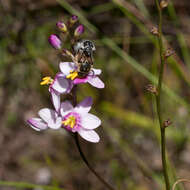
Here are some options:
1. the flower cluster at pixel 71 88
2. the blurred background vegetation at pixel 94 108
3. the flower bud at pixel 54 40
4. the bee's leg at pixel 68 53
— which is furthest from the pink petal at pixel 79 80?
the blurred background vegetation at pixel 94 108

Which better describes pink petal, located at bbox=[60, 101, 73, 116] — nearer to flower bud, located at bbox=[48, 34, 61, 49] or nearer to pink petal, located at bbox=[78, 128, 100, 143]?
pink petal, located at bbox=[78, 128, 100, 143]

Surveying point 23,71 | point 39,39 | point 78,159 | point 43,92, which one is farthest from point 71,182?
Answer: point 39,39

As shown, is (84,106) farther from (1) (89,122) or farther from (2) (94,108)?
(2) (94,108)

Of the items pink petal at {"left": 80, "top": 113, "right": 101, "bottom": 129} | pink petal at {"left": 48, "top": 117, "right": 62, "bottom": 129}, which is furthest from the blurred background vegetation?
pink petal at {"left": 48, "top": 117, "right": 62, "bottom": 129}

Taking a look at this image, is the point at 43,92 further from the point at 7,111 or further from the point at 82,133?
the point at 82,133

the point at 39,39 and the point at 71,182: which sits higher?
the point at 39,39

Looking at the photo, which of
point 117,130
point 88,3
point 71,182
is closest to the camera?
point 71,182

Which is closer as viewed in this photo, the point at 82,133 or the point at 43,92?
A: the point at 82,133
